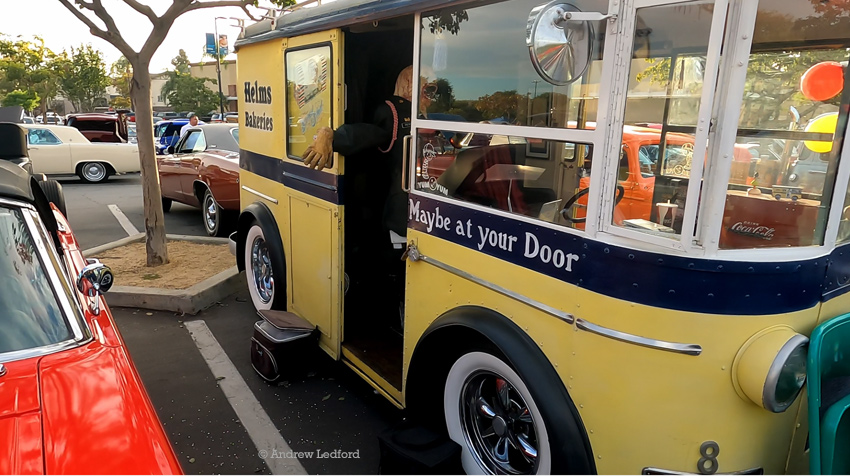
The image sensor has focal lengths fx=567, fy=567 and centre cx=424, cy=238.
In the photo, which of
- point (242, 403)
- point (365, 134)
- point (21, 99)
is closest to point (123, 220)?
point (242, 403)

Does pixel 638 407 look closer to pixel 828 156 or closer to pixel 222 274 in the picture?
pixel 828 156

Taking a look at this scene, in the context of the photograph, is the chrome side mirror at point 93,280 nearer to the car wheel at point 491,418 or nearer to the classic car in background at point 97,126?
the car wheel at point 491,418

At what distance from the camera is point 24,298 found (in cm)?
228

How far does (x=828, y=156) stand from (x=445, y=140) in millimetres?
1584

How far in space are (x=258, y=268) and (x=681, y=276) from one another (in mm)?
4201

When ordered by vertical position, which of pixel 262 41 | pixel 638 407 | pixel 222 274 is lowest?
pixel 222 274

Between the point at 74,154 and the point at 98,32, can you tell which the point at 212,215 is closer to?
the point at 98,32

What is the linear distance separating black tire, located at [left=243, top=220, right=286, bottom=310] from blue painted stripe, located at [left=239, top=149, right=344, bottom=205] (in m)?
0.50

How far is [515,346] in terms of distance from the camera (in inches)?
92.6

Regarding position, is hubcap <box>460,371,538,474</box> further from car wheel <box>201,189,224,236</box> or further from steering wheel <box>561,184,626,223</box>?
car wheel <box>201,189,224,236</box>

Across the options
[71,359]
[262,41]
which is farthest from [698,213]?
[262,41]

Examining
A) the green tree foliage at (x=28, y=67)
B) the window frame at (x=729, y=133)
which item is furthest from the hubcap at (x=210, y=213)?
the green tree foliage at (x=28, y=67)

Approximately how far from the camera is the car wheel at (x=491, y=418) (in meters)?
2.49

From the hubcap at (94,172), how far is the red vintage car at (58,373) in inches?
501
